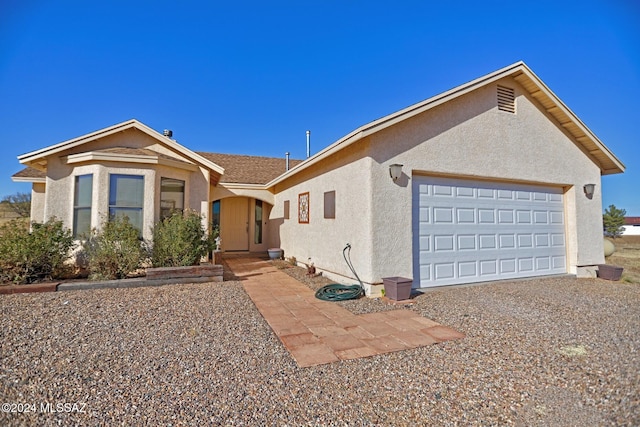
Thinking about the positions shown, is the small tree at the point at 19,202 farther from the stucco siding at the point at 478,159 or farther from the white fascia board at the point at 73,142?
the stucco siding at the point at 478,159

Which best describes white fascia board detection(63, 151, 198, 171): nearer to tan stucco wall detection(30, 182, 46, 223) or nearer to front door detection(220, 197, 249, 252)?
tan stucco wall detection(30, 182, 46, 223)

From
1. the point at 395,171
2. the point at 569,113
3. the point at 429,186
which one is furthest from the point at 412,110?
the point at 569,113

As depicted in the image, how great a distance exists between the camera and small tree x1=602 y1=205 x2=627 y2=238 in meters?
29.7

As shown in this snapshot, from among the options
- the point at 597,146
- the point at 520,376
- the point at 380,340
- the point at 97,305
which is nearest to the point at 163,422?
the point at 380,340

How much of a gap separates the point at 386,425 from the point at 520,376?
1.60 meters

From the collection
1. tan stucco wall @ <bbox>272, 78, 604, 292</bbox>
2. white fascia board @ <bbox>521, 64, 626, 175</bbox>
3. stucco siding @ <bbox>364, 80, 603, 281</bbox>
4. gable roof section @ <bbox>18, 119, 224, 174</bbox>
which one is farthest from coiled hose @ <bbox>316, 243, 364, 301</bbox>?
white fascia board @ <bbox>521, 64, 626, 175</bbox>

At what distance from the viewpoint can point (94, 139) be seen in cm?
799

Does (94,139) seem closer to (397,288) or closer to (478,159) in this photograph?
(397,288)

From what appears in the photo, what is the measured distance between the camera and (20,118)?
11.7 metres

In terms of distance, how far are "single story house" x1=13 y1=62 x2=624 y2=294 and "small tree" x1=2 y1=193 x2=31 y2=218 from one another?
51.5 ft

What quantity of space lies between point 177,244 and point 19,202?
23.2 meters

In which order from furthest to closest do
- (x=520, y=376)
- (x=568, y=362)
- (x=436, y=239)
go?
1. (x=436, y=239)
2. (x=568, y=362)
3. (x=520, y=376)

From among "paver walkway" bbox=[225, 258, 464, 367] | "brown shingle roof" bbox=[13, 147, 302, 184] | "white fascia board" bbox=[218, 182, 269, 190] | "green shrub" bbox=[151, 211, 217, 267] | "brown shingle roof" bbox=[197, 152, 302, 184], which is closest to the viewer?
"paver walkway" bbox=[225, 258, 464, 367]

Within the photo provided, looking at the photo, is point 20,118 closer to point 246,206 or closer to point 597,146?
point 246,206
